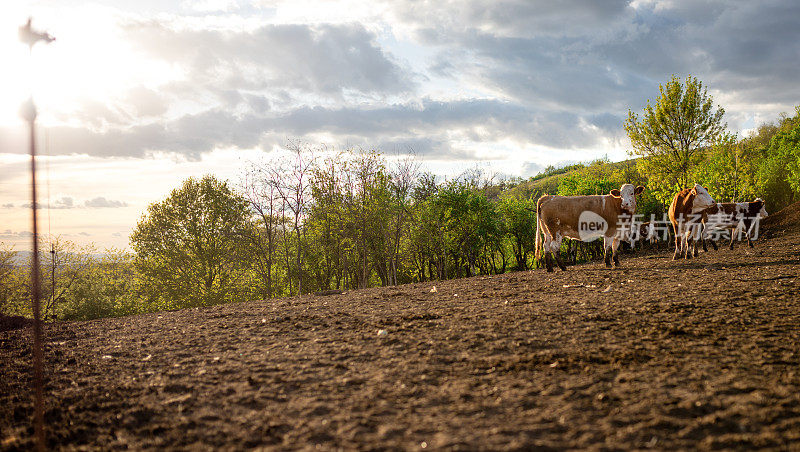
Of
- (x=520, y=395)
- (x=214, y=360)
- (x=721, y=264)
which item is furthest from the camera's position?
(x=721, y=264)

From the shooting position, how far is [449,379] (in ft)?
15.5

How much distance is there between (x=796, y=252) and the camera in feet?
52.6

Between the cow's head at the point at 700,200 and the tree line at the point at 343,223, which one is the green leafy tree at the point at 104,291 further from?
the cow's head at the point at 700,200

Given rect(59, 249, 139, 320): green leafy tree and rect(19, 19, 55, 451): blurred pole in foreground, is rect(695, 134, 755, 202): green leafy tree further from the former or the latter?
rect(59, 249, 139, 320): green leafy tree

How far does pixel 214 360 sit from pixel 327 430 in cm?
328

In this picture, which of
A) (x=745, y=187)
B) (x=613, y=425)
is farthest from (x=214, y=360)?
(x=745, y=187)

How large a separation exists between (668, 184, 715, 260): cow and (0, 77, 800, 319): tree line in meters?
16.0

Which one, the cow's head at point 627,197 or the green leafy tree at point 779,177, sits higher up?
the green leafy tree at point 779,177

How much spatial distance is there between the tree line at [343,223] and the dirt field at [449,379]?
26291mm

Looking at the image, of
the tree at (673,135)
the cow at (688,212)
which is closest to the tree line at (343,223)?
the tree at (673,135)

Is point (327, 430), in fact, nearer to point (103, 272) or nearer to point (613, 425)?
point (613, 425)

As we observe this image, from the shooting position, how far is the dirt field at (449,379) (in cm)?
348

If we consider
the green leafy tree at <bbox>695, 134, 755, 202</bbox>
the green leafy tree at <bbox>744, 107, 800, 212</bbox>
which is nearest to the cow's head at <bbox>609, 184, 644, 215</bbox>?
the green leafy tree at <bbox>695, 134, 755, 202</bbox>

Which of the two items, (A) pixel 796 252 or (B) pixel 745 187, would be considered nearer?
(A) pixel 796 252
